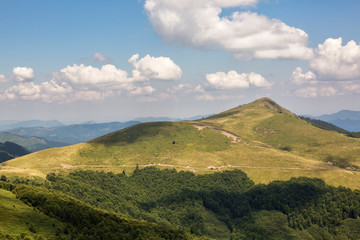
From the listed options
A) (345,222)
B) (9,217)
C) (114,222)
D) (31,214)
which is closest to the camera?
(9,217)

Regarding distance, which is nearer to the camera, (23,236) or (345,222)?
(23,236)

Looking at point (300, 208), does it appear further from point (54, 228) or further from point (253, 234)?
point (54, 228)

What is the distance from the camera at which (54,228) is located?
242ft

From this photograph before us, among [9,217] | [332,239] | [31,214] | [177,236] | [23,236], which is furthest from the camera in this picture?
[332,239]

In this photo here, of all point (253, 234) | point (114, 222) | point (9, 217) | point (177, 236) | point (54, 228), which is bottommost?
point (253, 234)

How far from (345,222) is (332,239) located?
19.8 meters

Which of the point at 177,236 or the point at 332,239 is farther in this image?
the point at 332,239

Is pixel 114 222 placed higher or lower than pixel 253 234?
higher

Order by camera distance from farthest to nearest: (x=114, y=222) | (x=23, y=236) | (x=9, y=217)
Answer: (x=114, y=222)
(x=9, y=217)
(x=23, y=236)

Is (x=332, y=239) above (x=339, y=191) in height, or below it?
below

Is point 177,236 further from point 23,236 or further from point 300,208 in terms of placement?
point 300,208

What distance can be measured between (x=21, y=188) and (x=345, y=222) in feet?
613

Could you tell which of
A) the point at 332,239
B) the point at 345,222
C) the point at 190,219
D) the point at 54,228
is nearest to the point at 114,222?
the point at 54,228

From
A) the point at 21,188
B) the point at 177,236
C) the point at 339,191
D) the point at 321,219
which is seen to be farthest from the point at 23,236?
the point at 339,191
